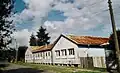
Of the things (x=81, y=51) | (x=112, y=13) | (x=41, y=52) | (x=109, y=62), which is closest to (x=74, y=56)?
(x=81, y=51)

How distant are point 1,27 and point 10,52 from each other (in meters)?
2.14

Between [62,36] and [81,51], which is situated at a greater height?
[62,36]

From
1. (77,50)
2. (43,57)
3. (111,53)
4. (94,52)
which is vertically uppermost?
(77,50)

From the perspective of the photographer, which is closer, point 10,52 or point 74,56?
point 10,52

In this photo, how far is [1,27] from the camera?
19984 millimetres

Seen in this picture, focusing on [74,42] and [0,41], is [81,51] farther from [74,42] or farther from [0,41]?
[0,41]

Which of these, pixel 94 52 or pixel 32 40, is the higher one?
pixel 32 40

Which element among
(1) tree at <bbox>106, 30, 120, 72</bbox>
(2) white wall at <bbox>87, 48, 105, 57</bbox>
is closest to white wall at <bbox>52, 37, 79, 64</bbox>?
(2) white wall at <bbox>87, 48, 105, 57</bbox>

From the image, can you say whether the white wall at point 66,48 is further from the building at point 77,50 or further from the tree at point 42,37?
the tree at point 42,37

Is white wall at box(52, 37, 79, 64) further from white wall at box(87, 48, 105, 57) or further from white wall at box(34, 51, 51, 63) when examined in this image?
white wall at box(34, 51, 51, 63)

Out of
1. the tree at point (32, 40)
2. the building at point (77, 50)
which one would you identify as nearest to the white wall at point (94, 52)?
the building at point (77, 50)

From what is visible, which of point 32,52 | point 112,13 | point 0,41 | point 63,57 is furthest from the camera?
point 32,52

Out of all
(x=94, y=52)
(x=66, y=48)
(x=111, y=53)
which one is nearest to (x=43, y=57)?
(x=66, y=48)

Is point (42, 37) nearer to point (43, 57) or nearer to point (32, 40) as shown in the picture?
point (32, 40)
